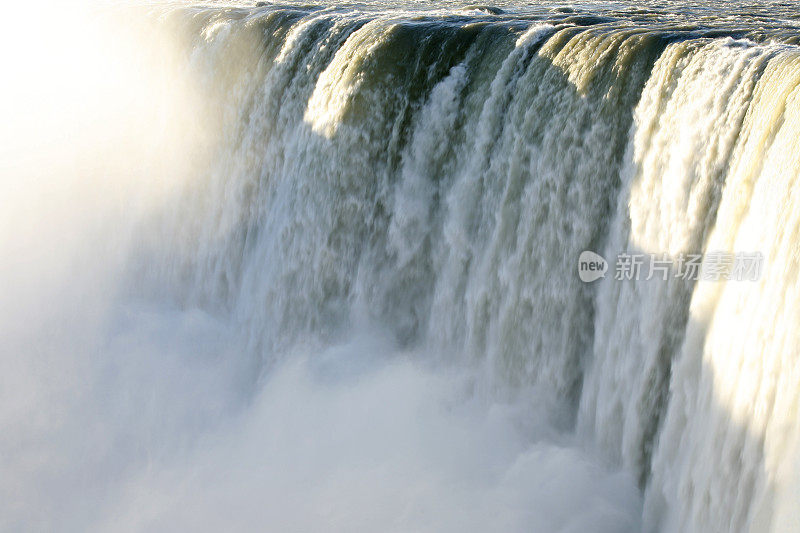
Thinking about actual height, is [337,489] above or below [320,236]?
below

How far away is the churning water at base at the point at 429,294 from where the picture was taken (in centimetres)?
563

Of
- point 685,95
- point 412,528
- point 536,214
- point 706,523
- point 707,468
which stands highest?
point 685,95

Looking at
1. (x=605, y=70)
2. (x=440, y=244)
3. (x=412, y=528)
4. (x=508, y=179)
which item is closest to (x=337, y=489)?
(x=412, y=528)

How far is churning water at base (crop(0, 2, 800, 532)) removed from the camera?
5.63 metres

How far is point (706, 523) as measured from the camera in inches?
209

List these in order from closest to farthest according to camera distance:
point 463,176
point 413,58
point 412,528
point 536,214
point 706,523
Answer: point 706,523 → point 412,528 → point 536,214 → point 463,176 → point 413,58

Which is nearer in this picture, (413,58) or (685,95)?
(685,95)

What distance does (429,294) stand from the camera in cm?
838

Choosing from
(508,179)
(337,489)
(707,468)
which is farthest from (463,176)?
(707,468)

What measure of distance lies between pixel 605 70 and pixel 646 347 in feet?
7.36

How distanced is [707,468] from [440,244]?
3.58 metres

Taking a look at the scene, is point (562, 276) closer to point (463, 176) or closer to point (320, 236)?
point (463, 176)

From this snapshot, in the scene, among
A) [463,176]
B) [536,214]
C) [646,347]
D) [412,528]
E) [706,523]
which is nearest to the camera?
[706,523]

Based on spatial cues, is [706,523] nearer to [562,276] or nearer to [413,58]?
[562,276]
